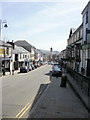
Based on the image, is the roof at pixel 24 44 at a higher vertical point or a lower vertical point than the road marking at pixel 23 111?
higher

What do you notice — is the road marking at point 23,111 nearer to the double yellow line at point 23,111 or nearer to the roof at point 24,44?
the double yellow line at point 23,111

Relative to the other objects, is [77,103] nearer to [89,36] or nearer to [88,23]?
[89,36]

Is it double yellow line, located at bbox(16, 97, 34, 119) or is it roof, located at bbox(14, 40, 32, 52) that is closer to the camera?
double yellow line, located at bbox(16, 97, 34, 119)

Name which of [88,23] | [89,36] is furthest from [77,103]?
[88,23]

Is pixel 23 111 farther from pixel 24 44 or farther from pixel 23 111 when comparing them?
pixel 24 44

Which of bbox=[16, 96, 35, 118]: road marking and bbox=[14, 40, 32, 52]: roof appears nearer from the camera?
bbox=[16, 96, 35, 118]: road marking

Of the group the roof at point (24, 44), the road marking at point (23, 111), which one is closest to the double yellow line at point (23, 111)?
the road marking at point (23, 111)

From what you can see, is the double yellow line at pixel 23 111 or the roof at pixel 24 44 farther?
the roof at pixel 24 44

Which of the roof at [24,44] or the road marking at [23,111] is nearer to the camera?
the road marking at [23,111]

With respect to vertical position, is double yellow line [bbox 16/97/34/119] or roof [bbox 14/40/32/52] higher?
roof [bbox 14/40/32/52]

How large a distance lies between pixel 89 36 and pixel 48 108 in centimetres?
1896

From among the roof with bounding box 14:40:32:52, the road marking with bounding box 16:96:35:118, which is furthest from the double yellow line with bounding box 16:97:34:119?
the roof with bounding box 14:40:32:52

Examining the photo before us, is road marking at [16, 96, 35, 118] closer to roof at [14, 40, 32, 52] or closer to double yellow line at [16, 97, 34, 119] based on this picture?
double yellow line at [16, 97, 34, 119]

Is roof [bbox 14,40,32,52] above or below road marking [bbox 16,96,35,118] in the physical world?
above
